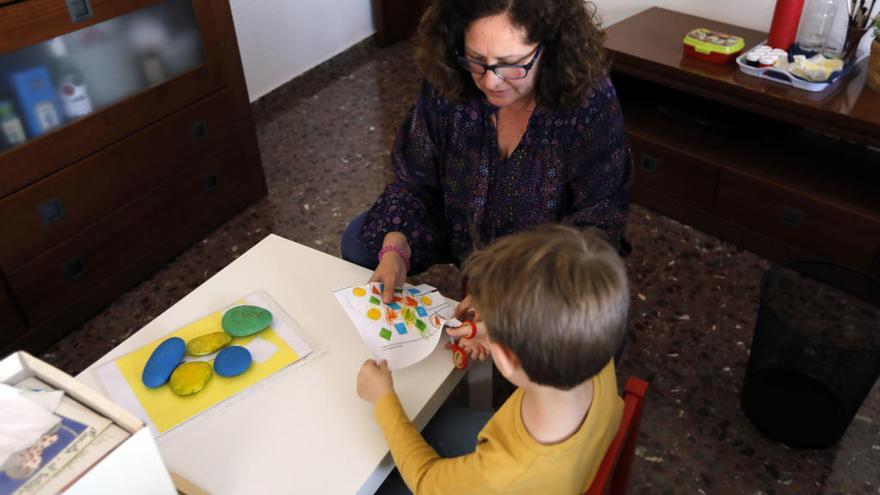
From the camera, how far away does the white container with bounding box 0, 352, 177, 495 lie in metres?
0.69

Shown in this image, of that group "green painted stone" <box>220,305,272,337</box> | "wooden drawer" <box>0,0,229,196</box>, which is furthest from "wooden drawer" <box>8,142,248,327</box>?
"green painted stone" <box>220,305,272,337</box>

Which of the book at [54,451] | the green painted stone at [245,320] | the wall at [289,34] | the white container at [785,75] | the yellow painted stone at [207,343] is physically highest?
the book at [54,451]

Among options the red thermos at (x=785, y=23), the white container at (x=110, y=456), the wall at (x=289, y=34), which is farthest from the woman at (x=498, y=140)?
the wall at (x=289, y=34)

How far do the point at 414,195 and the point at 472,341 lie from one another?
48 cm

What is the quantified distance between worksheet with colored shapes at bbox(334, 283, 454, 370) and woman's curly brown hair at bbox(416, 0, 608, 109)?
1.33ft

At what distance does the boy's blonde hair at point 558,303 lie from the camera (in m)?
0.76

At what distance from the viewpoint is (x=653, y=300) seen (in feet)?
6.72

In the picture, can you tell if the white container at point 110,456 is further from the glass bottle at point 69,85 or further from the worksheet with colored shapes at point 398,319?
the glass bottle at point 69,85

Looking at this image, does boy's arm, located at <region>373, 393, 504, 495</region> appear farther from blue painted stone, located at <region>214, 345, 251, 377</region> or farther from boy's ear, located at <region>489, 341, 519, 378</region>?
blue painted stone, located at <region>214, 345, 251, 377</region>

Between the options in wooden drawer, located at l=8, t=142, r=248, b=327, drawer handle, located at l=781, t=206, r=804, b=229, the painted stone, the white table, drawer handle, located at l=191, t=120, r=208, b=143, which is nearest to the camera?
the white table

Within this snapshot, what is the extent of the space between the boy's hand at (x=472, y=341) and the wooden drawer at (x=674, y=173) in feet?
4.45

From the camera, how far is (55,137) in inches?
68.7

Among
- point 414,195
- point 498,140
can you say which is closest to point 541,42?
point 498,140

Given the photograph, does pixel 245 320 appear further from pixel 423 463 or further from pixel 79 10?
pixel 79 10
